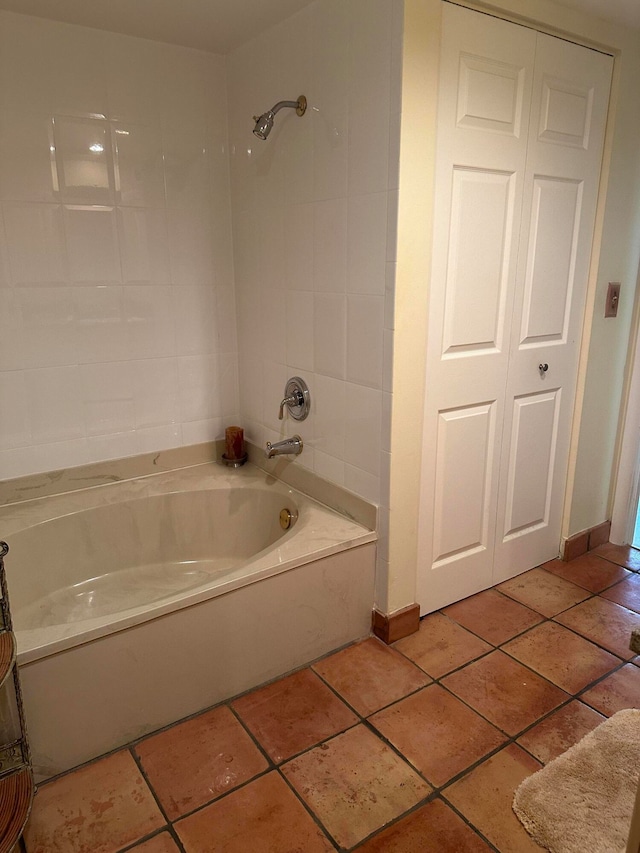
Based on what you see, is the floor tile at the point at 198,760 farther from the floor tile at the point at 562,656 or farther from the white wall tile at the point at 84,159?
the white wall tile at the point at 84,159

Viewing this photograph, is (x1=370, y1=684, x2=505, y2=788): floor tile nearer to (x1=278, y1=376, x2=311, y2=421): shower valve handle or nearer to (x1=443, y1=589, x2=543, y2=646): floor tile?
(x1=443, y1=589, x2=543, y2=646): floor tile

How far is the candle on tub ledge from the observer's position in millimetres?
2529

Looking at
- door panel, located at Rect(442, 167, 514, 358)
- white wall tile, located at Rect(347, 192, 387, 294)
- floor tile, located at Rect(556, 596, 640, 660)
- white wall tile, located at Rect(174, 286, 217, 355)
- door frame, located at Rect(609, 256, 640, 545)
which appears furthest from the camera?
door frame, located at Rect(609, 256, 640, 545)

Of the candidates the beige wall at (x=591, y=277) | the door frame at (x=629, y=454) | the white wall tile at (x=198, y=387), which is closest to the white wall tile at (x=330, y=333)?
the beige wall at (x=591, y=277)

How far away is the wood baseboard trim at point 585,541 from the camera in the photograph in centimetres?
259

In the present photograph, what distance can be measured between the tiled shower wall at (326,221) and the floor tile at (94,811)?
3.15ft

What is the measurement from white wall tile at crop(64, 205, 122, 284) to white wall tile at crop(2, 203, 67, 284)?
33mm

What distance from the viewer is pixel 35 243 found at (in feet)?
6.73

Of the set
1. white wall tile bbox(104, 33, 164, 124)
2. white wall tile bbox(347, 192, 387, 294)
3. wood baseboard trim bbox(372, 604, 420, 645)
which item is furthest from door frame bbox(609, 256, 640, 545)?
white wall tile bbox(104, 33, 164, 124)

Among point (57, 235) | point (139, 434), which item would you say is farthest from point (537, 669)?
point (57, 235)

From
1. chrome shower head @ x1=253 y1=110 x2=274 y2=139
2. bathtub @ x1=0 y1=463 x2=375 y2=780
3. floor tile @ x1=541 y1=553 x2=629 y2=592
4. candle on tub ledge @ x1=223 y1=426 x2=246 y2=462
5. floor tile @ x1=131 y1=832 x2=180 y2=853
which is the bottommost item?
floor tile @ x1=131 y1=832 x2=180 y2=853

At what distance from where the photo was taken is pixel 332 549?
1.91 metres

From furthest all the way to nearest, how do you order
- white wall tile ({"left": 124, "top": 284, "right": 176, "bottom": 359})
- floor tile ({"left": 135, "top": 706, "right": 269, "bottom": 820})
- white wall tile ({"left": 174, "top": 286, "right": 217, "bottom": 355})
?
white wall tile ({"left": 174, "top": 286, "right": 217, "bottom": 355})
white wall tile ({"left": 124, "top": 284, "right": 176, "bottom": 359})
floor tile ({"left": 135, "top": 706, "right": 269, "bottom": 820})

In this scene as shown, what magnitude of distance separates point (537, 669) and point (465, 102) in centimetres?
174
